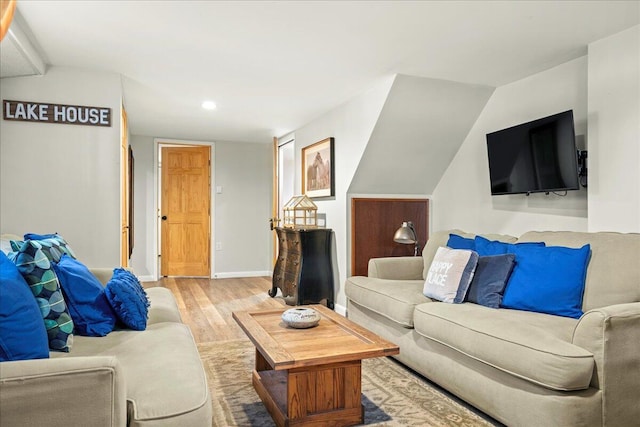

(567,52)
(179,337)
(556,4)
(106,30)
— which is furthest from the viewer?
(567,52)

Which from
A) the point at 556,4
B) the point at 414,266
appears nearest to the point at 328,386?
the point at 414,266

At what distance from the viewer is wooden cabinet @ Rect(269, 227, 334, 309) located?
4.59 m

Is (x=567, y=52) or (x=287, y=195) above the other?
(x=567, y=52)

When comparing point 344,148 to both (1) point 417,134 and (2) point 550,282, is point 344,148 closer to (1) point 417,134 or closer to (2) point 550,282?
(1) point 417,134

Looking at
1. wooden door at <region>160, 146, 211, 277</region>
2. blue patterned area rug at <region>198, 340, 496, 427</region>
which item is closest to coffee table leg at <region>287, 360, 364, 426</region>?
blue patterned area rug at <region>198, 340, 496, 427</region>

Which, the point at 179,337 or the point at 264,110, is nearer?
the point at 179,337

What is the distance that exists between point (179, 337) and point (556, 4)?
102 inches

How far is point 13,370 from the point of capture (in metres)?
1.21

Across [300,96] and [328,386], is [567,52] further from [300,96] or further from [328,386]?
[328,386]

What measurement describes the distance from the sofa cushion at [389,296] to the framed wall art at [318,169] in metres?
1.40

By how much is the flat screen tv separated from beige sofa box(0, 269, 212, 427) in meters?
2.64

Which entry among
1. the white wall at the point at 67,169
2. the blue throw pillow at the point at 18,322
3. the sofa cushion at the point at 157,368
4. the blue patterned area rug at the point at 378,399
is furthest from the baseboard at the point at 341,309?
the blue throw pillow at the point at 18,322

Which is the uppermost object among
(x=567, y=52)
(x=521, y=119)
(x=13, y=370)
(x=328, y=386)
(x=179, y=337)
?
(x=567, y=52)

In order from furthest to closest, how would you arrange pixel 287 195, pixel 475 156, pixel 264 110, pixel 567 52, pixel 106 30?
pixel 287 195
pixel 264 110
pixel 475 156
pixel 567 52
pixel 106 30
